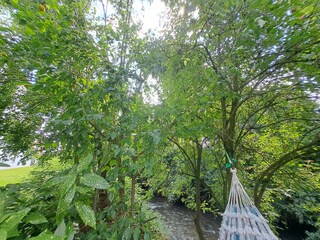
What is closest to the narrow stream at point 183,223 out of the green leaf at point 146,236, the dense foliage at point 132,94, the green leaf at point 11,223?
the dense foliage at point 132,94

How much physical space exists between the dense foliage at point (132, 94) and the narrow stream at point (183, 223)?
7.46 feet

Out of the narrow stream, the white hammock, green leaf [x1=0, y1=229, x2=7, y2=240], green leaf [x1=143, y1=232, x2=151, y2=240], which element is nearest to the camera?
green leaf [x1=0, y1=229, x2=7, y2=240]

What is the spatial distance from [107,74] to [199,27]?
870 millimetres

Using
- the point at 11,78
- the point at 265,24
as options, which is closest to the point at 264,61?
the point at 265,24

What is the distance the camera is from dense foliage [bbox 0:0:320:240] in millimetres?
721

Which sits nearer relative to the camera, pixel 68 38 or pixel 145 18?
pixel 68 38

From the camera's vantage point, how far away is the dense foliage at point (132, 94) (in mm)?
721

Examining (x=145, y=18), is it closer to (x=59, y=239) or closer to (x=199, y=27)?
(x=199, y=27)

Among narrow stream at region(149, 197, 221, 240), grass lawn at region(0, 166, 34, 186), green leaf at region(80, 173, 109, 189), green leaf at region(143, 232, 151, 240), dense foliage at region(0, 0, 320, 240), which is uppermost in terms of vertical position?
dense foliage at region(0, 0, 320, 240)

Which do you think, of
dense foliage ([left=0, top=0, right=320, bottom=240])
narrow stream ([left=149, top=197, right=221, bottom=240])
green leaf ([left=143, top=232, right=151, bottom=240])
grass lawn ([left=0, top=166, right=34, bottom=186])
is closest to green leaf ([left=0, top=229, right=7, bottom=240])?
dense foliage ([left=0, top=0, right=320, bottom=240])

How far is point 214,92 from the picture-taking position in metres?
1.07

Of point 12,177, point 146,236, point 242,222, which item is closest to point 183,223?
point 242,222

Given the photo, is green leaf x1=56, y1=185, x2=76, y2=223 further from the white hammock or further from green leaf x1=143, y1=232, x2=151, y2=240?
the white hammock

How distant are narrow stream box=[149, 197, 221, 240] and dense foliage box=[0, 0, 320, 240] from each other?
227 centimetres
